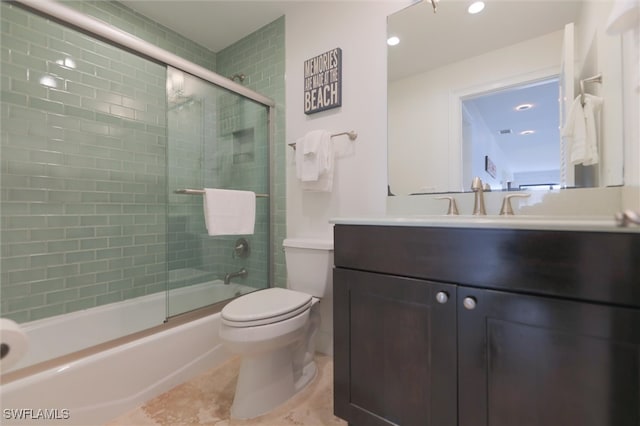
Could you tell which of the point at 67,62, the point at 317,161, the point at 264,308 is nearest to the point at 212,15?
the point at 67,62

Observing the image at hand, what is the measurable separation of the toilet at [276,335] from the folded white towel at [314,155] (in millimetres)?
404

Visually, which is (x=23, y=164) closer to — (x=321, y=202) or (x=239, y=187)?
(x=239, y=187)

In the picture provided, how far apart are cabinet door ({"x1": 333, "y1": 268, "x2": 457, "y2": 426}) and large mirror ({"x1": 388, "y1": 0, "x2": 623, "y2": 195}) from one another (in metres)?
0.71

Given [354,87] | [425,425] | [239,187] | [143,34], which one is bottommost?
[425,425]

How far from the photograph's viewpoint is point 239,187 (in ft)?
6.38

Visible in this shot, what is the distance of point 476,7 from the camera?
1.28 metres

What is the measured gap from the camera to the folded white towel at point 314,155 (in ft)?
5.16

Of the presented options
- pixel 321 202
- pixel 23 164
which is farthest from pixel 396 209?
pixel 23 164

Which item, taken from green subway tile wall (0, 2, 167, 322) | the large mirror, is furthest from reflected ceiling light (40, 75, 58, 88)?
the large mirror

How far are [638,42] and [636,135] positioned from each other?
0.87ft

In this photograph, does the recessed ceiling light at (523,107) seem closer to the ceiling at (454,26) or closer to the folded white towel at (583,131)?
the ceiling at (454,26)

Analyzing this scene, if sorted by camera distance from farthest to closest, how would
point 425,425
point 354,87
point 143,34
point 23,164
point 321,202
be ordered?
point 143,34
point 321,202
point 354,87
point 23,164
point 425,425

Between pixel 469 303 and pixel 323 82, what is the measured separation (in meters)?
1.49

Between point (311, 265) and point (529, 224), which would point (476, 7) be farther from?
point (311, 265)
